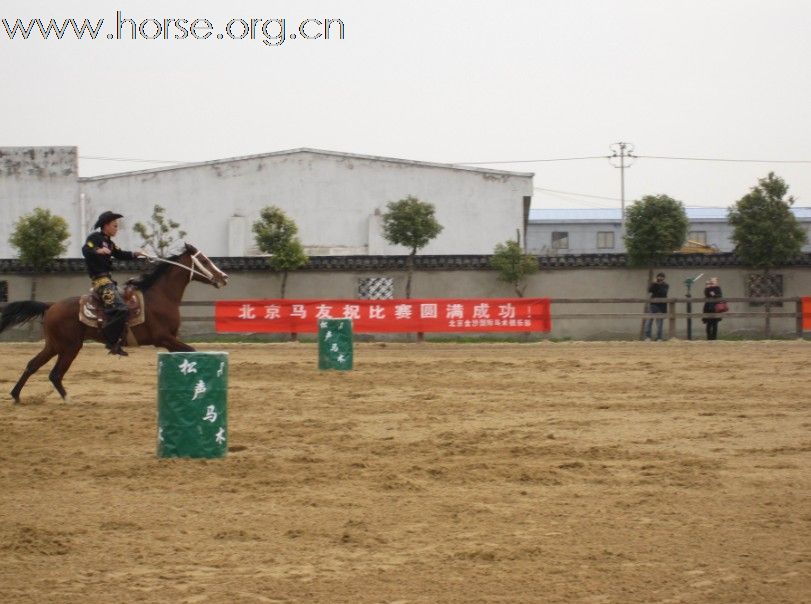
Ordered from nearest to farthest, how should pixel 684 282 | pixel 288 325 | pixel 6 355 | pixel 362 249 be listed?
pixel 6 355, pixel 288 325, pixel 684 282, pixel 362 249

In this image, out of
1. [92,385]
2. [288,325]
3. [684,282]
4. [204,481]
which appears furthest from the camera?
[684,282]

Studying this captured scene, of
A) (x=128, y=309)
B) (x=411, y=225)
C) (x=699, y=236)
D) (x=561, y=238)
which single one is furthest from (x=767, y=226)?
(x=699, y=236)

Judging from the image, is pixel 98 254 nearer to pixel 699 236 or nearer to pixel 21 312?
pixel 21 312

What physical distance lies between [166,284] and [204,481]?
7171 millimetres

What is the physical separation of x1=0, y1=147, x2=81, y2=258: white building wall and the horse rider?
3233 cm

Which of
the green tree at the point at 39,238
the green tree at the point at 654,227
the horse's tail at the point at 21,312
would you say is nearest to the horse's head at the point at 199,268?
the horse's tail at the point at 21,312

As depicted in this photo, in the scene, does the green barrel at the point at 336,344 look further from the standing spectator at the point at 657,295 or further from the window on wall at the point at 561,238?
the window on wall at the point at 561,238

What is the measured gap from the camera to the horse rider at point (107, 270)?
14297 mm

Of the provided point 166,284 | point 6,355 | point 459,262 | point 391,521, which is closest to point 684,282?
point 459,262

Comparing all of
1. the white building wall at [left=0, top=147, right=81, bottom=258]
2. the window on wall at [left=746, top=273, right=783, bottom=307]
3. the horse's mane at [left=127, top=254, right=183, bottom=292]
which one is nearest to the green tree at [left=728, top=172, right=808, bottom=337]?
the window on wall at [left=746, top=273, right=783, bottom=307]

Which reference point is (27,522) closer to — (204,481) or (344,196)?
(204,481)

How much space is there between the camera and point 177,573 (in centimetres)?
612

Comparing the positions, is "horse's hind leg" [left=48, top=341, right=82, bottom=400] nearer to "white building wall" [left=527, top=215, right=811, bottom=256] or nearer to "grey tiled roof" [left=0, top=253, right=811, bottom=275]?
"grey tiled roof" [left=0, top=253, right=811, bottom=275]

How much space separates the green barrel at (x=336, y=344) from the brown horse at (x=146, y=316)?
350cm
